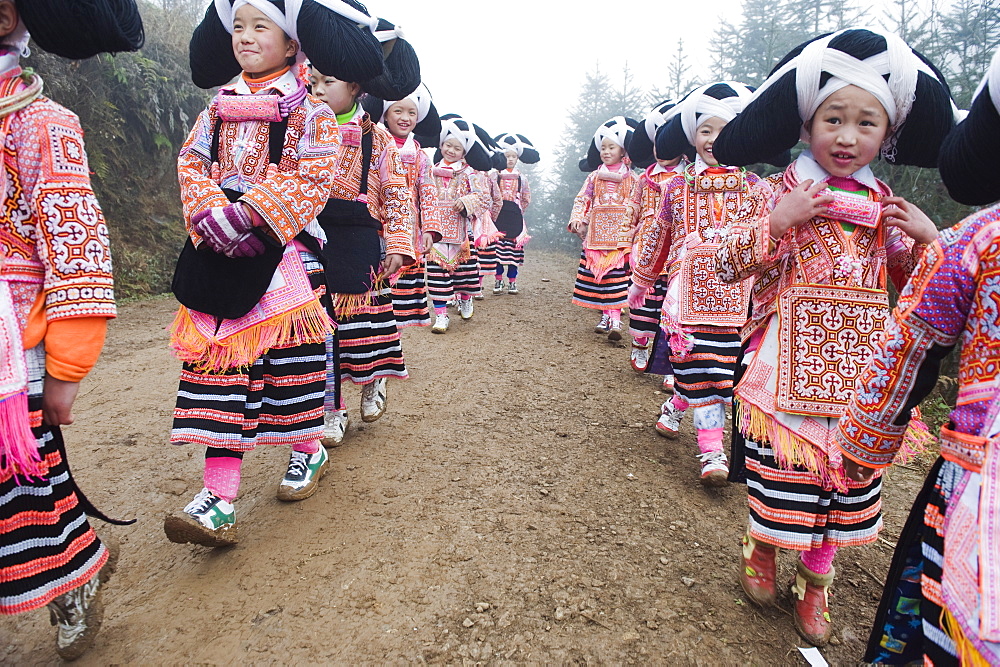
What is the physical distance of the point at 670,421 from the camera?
12.6ft

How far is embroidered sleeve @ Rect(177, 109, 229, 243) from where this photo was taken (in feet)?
7.05

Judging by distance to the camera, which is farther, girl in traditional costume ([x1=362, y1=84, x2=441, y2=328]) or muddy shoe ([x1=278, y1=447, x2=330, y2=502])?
girl in traditional costume ([x1=362, y1=84, x2=441, y2=328])

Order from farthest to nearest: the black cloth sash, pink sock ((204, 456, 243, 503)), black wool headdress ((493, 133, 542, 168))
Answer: black wool headdress ((493, 133, 542, 168)) < the black cloth sash < pink sock ((204, 456, 243, 503))

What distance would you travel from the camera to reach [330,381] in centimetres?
320

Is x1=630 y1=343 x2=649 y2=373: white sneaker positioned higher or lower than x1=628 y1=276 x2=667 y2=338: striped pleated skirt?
lower

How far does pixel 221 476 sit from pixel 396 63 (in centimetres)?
230

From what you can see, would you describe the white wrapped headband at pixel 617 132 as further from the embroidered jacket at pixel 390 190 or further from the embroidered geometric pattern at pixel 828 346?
the embroidered geometric pattern at pixel 828 346

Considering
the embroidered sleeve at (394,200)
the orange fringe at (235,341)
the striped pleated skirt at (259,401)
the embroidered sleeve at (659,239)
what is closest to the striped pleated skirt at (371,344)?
the embroidered sleeve at (394,200)

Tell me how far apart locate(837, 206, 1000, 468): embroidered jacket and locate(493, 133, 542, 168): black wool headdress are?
1000 centimetres

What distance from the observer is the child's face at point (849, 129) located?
6.12 ft

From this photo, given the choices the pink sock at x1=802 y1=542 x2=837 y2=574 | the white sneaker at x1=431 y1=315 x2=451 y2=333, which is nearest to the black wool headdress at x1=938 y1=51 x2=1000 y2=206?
the pink sock at x1=802 y1=542 x2=837 y2=574

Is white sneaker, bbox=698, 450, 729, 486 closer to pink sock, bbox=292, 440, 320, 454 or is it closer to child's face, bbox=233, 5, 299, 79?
pink sock, bbox=292, 440, 320, 454

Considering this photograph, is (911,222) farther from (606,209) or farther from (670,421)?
(606,209)

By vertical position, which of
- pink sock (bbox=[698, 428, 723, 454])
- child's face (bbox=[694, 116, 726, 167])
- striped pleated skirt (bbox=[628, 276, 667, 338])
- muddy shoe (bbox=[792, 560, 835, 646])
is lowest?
muddy shoe (bbox=[792, 560, 835, 646])
